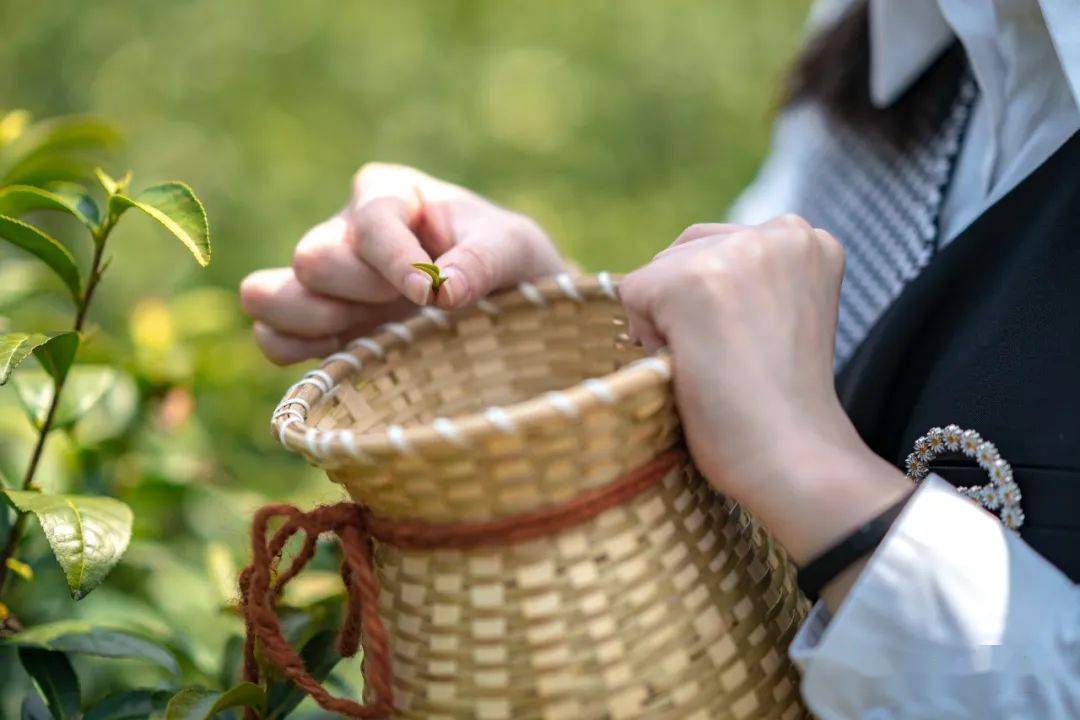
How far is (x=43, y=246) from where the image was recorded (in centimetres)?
83

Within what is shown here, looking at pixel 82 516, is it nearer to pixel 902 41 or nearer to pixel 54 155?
pixel 54 155

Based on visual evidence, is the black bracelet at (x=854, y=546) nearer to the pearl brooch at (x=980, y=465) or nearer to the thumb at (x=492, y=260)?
the pearl brooch at (x=980, y=465)

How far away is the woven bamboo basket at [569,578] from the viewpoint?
2.16 ft

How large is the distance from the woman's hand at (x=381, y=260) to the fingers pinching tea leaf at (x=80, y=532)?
0.25 m

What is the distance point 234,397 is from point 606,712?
2.71 feet

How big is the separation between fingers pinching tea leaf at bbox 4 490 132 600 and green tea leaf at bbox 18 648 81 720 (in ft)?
0.39

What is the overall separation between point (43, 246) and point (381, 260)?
240mm

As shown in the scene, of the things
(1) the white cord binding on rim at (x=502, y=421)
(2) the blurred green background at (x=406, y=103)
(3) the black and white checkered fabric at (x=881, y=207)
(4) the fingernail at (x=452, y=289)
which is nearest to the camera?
(1) the white cord binding on rim at (x=502, y=421)

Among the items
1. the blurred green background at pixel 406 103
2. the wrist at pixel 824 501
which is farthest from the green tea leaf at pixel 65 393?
the blurred green background at pixel 406 103

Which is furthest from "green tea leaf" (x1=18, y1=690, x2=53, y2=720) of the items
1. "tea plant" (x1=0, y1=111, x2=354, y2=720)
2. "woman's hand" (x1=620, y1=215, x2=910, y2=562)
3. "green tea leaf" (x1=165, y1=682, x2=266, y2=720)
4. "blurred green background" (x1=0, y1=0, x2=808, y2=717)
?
"blurred green background" (x1=0, y1=0, x2=808, y2=717)

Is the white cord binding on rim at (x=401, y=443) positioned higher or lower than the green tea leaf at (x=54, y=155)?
lower

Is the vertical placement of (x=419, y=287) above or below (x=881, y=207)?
above

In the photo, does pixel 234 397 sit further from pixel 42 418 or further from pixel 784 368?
pixel 784 368

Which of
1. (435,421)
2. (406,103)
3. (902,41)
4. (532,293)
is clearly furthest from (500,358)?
(406,103)
